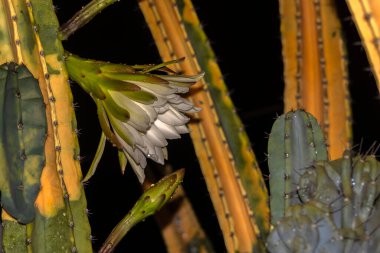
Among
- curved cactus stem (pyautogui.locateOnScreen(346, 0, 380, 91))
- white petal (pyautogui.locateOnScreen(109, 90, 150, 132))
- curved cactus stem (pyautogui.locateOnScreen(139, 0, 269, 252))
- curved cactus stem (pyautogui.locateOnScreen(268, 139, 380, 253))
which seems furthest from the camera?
curved cactus stem (pyautogui.locateOnScreen(139, 0, 269, 252))

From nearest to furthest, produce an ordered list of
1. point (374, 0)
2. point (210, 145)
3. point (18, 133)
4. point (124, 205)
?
point (374, 0)
point (18, 133)
point (210, 145)
point (124, 205)

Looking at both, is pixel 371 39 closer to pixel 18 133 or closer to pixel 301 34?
pixel 18 133

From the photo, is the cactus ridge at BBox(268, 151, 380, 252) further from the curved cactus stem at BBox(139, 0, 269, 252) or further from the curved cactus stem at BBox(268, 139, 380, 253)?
the curved cactus stem at BBox(139, 0, 269, 252)

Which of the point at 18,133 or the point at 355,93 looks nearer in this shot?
the point at 18,133

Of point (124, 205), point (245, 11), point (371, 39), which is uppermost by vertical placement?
point (245, 11)

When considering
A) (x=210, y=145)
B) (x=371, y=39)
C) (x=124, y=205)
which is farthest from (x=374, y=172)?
(x=124, y=205)

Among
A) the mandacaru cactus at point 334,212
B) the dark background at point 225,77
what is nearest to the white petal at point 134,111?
the mandacaru cactus at point 334,212

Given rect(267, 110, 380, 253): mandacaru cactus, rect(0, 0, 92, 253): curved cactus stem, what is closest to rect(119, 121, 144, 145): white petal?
rect(0, 0, 92, 253): curved cactus stem
